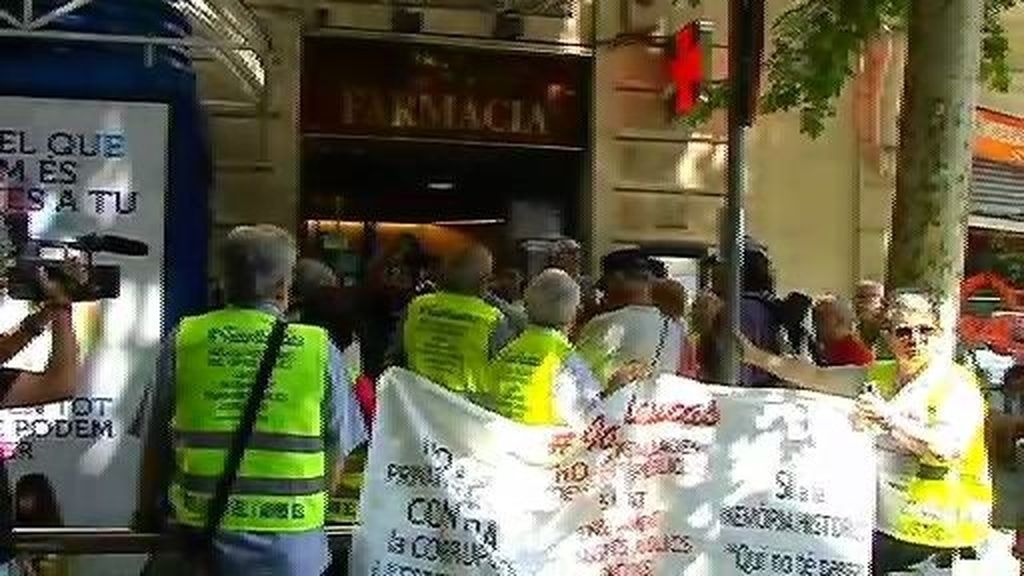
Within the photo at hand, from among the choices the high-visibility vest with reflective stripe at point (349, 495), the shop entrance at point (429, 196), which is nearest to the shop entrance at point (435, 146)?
the shop entrance at point (429, 196)

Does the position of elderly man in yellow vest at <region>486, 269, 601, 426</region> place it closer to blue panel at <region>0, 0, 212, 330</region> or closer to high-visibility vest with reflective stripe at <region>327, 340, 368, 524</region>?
high-visibility vest with reflective stripe at <region>327, 340, 368, 524</region>

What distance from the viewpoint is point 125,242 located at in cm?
970

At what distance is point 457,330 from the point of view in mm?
8211

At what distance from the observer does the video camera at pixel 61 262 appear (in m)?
5.66

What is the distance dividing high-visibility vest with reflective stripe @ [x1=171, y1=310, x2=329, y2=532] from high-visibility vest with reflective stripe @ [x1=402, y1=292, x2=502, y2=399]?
250 cm

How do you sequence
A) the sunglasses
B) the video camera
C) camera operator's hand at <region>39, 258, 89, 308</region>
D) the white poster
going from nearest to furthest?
camera operator's hand at <region>39, 258, 89, 308</region> → the video camera → the sunglasses → the white poster

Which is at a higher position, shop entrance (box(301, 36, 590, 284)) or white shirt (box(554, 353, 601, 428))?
shop entrance (box(301, 36, 590, 284))

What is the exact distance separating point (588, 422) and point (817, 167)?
9023 mm

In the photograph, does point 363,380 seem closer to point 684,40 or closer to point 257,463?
point 257,463

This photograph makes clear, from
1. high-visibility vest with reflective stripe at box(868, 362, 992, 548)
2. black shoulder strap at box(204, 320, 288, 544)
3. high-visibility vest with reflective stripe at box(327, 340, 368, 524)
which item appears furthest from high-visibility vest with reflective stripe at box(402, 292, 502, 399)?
black shoulder strap at box(204, 320, 288, 544)

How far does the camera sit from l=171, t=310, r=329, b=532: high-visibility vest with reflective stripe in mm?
5500

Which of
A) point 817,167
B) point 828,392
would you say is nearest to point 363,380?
point 828,392

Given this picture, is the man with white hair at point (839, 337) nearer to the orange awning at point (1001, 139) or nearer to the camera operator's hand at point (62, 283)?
the camera operator's hand at point (62, 283)

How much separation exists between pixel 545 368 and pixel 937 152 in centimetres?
219
